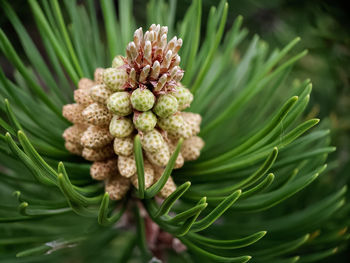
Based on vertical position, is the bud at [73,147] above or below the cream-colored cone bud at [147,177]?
above

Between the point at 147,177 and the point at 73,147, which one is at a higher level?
the point at 73,147

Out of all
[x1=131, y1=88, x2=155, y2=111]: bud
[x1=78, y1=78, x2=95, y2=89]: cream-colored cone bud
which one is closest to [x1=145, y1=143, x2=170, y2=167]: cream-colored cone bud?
[x1=131, y1=88, x2=155, y2=111]: bud

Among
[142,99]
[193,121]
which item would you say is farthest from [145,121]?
[193,121]

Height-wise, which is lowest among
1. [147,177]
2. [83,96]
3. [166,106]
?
[147,177]

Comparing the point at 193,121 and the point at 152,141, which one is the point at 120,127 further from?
the point at 193,121

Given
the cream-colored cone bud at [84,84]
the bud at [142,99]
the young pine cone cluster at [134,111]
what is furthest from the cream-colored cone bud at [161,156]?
the cream-colored cone bud at [84,84]

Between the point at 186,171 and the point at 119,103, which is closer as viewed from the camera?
the point at 119,103

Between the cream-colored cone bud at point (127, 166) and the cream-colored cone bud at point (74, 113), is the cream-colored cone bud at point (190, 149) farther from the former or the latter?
the cream-colored cone bud at point (74, 113)

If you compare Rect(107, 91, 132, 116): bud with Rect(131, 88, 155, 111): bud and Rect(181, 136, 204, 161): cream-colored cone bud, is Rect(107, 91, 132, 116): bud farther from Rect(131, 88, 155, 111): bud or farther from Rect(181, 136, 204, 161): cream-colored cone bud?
Rect(181, 136, 204, 161): cream-colored cone bud
